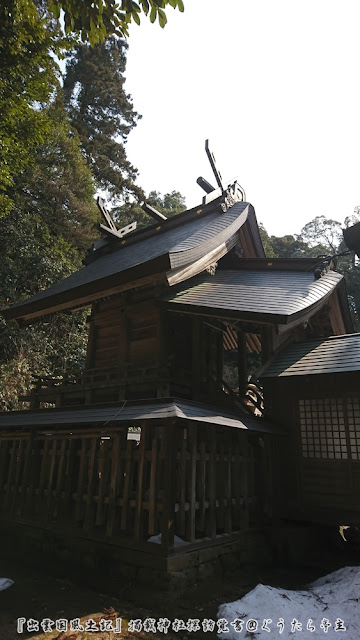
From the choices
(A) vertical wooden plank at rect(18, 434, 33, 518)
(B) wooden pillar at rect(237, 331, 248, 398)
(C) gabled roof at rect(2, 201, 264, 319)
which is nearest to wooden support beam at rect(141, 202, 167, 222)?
(C) gabled roof at rect(2, 201, 264, 319)

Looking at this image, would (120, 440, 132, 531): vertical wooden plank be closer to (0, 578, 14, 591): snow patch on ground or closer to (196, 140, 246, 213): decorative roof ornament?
(0, 578, 14, 591): snow patch on ground

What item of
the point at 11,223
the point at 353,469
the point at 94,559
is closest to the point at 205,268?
the point at 353,469

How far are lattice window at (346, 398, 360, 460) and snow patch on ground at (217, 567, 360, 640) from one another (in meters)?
2.37

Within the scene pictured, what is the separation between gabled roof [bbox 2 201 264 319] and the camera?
8625 millimetres

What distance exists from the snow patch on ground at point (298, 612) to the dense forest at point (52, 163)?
22.7ft

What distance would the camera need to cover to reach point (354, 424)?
8133 mm

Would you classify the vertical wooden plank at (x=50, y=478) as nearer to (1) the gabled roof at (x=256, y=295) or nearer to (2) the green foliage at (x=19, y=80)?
(1) the gabled roof at (x=256, y=295)

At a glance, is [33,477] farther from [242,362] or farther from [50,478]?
[242,362]

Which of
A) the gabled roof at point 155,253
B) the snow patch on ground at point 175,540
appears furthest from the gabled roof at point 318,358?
the snow patch on ground at point 175,540

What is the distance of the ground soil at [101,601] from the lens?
468cm

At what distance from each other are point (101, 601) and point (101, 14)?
7258 millimetres

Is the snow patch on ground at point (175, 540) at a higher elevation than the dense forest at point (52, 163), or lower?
lower

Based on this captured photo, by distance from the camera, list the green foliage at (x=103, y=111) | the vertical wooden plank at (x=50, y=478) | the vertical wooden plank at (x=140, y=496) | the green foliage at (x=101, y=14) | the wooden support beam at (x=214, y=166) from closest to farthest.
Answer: the green foliage at (x=101, y=14) → the vertical wooden plank at (x=140, y=496) → the vertical wooden plank at (x=50, y=478) → the wooden support beam at (x=214, y=166) → the green foliage at (x=103, y=111)

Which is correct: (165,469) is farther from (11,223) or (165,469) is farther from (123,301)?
(11,223)
